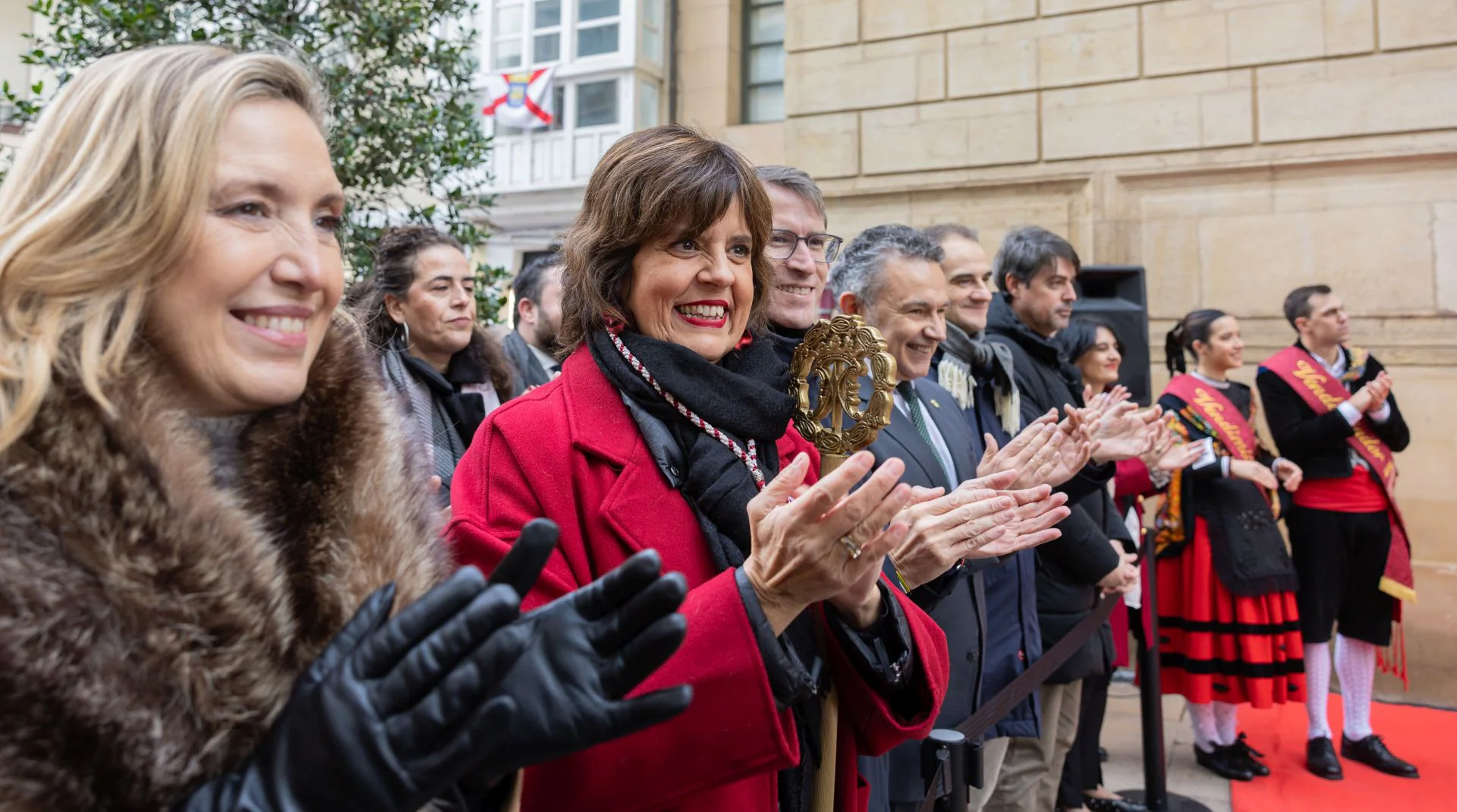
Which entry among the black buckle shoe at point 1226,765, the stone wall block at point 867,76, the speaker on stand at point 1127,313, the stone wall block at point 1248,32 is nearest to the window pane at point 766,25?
the stone wall block at point 867,76

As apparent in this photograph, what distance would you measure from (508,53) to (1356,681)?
1318 centimetres

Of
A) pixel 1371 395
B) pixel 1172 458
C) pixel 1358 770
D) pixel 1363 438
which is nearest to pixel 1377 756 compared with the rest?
pixel 1358 770

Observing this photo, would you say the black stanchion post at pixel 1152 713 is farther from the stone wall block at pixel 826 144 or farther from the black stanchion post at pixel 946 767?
the stone wall block at pixel 826 144

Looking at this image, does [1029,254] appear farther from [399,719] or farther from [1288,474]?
[399,719]

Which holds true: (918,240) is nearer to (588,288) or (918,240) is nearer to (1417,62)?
(588,288)

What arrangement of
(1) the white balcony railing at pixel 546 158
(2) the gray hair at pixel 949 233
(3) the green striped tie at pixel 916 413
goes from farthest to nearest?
1. (1) the white balcony railing at pixel 546 158
2. (2) the gray hair at pixel 949 233
3. (3) the green striped tie at pixel 916 413

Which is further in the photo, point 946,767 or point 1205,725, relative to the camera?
point 1205,725

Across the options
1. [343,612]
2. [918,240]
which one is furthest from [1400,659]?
[343,612]

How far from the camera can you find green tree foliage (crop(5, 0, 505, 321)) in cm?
447

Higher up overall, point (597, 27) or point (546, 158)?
point (597, 27)

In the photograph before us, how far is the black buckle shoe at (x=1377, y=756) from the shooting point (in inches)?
213

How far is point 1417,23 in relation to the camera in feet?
22.6

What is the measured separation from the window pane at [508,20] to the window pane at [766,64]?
5010 millimetres

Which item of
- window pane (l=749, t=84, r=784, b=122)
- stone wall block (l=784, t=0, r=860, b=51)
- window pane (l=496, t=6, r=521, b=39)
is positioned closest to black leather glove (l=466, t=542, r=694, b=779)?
A: stone wall block (l=784, t=0, r=860, b=51)
